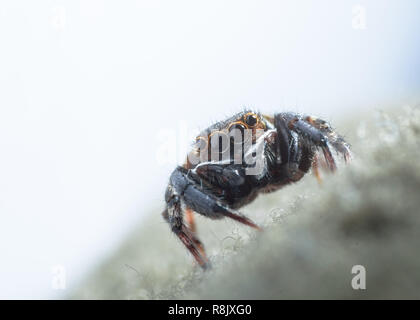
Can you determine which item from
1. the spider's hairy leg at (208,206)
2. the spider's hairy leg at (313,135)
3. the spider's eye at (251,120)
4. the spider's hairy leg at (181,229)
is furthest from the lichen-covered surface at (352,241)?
the spider's eye at (251,120)

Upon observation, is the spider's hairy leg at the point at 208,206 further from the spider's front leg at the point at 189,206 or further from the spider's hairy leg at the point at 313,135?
the spider's hairy leg at the point at 313,135

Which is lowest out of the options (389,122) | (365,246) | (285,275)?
(285,275)

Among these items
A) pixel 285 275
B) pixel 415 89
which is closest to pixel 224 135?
pixel 285 275

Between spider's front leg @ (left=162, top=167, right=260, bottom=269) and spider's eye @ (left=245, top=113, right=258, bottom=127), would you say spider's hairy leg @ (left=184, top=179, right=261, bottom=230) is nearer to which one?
spider's front leg @ (left=162, top=167, right=260, bottom=269)

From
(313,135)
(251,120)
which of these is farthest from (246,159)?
(313,135)

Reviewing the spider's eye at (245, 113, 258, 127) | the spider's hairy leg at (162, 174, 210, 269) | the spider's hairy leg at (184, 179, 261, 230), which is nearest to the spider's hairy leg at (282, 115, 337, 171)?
the spider's eye at (245, 113, 258, 127)

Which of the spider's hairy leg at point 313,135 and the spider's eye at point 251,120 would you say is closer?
the spider's hairy leg at point 313,135
